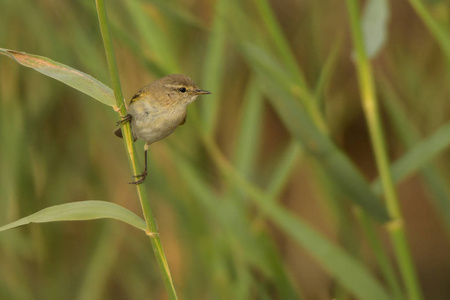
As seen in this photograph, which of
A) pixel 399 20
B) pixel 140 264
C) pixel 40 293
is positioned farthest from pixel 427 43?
pixel 40 293

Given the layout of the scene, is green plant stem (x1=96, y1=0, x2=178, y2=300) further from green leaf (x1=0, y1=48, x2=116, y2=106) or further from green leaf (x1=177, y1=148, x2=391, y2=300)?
green leaf (x1=177, y1=148, x2=391, y2=300)

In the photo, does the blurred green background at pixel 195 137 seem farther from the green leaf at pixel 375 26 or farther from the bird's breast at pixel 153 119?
the bird's breast at pixel 153 119

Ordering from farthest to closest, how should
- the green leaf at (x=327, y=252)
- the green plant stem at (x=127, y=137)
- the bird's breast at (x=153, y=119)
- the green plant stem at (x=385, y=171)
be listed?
the green leaf at (x=327, y=252)
the green plant stem at (x=385, y=171)
the bird's breast at (x=153, y=119)
the green plant stem at (x=127, y=137)

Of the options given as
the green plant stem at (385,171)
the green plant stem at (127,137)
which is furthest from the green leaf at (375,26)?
the green plant stem at (127,137)

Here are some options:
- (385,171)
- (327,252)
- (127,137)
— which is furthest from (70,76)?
(327,252)

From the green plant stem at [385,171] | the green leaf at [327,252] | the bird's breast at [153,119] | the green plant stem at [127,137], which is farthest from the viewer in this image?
the green leaf at [327,252]

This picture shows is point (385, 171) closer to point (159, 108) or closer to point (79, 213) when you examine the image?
point (159, 108)
